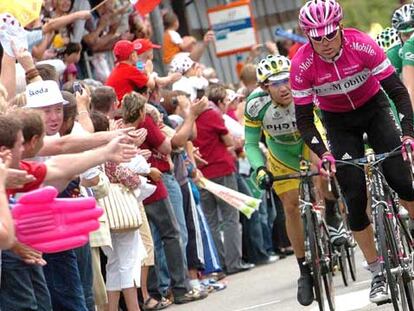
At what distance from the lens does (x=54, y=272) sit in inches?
408

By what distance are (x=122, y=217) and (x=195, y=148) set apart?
15.1 ft

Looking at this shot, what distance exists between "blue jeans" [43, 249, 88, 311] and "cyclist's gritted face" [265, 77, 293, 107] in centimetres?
345

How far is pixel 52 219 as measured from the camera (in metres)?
7.71

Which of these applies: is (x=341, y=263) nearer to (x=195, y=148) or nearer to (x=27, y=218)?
(x=195, y=148)

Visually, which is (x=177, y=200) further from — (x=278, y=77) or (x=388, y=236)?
(x=388, y=236)

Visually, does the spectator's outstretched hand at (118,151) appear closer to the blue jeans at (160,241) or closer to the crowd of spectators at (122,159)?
the crowd of spectators at (122,159)

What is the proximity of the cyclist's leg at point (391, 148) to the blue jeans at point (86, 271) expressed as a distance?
2.29m

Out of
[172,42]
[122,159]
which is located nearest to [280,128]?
[122,159]

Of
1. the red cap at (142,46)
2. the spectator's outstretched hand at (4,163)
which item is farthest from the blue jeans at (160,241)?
the spectator's outstretched hand at (4,163)

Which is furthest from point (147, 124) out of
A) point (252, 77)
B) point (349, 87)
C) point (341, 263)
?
point (252, 77)

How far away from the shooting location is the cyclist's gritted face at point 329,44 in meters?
11.2

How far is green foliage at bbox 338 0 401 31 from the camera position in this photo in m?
28.4

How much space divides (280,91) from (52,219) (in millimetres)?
5794

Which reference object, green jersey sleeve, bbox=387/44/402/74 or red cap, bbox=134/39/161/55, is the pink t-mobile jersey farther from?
red cap, bbox=134/39/161/55
